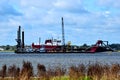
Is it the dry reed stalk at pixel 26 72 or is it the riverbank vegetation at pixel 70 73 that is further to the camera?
the riverbank vegetation at pixel 70 73

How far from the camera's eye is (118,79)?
82.2 feet

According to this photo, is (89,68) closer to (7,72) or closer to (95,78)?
(95,78)

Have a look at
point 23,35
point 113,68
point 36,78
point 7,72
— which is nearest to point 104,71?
point 113,68

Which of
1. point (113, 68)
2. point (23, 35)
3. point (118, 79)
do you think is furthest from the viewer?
point (23, 35)

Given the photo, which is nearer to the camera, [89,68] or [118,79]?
[118,79]

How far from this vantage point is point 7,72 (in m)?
28.1

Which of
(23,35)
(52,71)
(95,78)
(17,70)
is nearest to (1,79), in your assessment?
(17,70)

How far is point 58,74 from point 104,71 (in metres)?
2.94

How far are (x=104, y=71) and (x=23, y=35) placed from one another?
171 m

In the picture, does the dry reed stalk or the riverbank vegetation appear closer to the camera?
the dry reed stalk

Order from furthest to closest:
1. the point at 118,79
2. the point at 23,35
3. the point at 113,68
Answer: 1. the point at 23,35
2. the point at 113,68
3. the point at 118,79

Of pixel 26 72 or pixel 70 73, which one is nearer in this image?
pixel 26 72

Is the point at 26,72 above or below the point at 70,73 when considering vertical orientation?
above

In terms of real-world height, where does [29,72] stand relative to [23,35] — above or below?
below
